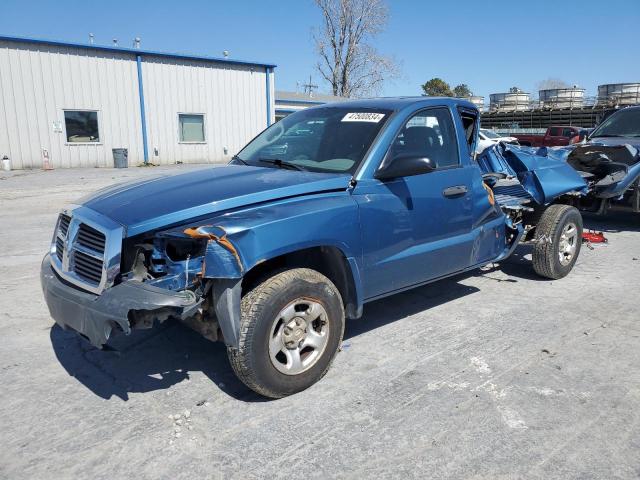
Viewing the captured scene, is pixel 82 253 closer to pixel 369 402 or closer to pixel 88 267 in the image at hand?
pixel 88 267

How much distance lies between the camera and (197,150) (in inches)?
1032

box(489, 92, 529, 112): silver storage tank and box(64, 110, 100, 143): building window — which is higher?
box(489, 92, 529, 112): silver storage tank

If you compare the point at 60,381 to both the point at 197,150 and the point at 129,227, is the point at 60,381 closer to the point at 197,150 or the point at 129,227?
the point at 129,227

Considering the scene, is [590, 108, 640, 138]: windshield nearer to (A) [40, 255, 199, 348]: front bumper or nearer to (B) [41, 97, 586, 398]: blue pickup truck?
(B) [41, 97, 586, 398]: blue pickup truck

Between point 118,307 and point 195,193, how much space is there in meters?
0.91

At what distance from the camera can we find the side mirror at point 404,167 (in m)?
3.81

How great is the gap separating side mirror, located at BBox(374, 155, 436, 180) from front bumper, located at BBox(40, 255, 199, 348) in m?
1.66

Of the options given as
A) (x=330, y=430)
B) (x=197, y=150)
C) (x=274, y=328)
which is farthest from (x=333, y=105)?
(x=197, y=150)

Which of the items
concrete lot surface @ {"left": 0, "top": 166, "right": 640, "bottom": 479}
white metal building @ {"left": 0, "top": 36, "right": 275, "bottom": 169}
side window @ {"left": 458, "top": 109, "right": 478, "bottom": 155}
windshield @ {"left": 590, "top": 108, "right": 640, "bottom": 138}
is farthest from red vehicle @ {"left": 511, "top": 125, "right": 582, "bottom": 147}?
concrete lot surface @ {"left": 0, "top": 166, "right": 640, "bottom": 479}

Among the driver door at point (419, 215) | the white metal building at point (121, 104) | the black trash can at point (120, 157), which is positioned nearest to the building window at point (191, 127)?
the white metal building at point (121, 104)

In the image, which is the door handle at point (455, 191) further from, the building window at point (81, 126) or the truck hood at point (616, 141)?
the building window at point (81, 126)

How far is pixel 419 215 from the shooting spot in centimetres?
409

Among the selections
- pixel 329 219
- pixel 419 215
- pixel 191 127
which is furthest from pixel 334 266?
pixel 191 127

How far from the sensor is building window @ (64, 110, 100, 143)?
22266mm
